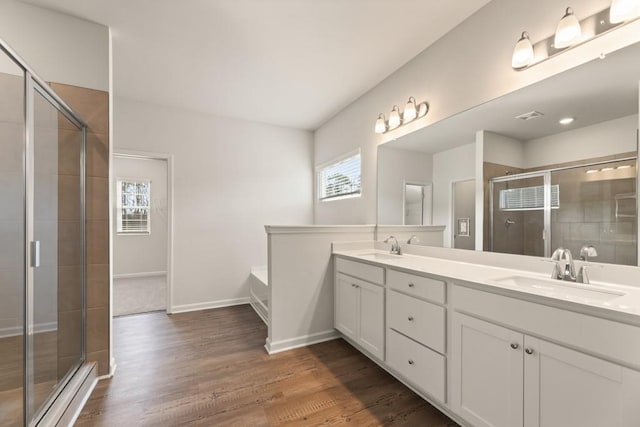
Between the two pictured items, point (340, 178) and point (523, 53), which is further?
point (340, 178)

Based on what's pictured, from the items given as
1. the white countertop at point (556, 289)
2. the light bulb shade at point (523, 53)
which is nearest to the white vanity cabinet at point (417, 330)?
the white countertop at point (556, 289)

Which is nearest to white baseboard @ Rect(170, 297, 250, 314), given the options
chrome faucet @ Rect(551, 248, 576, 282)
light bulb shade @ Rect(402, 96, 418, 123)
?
light bulb shade @ Rect(402, 96, 418, 123)

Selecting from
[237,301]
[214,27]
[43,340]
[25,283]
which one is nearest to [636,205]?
[214,27]

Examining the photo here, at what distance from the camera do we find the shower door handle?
148cm

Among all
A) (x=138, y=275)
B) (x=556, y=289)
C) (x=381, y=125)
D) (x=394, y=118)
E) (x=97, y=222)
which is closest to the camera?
(x=556, y=289)

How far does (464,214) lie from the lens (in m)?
2.10

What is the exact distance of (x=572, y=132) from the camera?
154 cm

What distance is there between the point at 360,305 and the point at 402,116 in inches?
71.1

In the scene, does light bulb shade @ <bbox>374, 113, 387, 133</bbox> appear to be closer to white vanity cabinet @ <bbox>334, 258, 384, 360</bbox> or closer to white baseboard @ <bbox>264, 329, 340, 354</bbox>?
white vanity cabinet @ <bbox>334, 258, 384, 360</bbox>

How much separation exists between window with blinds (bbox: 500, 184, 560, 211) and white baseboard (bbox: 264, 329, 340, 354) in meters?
1.88

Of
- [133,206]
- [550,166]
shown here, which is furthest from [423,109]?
[133,206]

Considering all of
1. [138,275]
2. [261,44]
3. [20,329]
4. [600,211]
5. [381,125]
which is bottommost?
[138,275]

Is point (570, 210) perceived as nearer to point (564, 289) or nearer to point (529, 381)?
point (564, 289)

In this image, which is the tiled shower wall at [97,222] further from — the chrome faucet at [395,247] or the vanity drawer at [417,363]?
the chrome faucet at [395,247]
